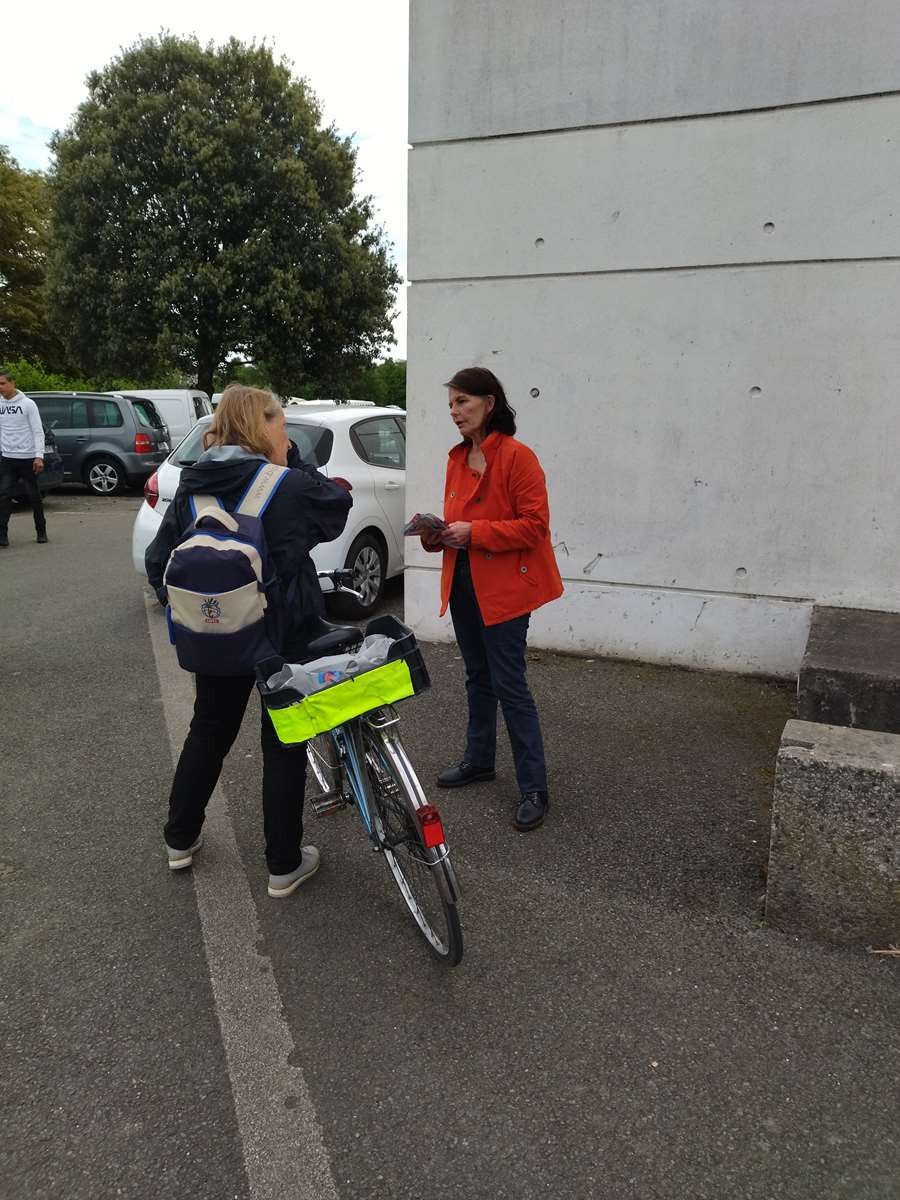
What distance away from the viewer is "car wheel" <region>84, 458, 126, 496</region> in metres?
15.1

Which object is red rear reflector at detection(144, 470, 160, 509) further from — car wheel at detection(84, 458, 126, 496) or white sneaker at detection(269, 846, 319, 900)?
car wheel at detection(84, 458, 126, 496)

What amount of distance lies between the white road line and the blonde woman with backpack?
0.23 meters

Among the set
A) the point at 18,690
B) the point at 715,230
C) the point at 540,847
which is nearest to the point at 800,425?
the point at 715,230

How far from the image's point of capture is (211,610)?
275 cm

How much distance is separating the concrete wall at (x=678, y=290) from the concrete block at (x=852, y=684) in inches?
34.7

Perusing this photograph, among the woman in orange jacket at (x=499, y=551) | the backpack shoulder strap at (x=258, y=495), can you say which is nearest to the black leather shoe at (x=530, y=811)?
the woman in orange jacket at (x=499, y=551)

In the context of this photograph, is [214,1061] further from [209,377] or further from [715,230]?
[209,377]

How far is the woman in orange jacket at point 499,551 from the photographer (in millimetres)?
3430

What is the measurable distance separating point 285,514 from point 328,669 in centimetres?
52

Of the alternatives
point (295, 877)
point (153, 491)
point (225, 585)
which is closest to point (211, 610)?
point (225, 585)

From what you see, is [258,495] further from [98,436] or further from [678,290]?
[98,436]

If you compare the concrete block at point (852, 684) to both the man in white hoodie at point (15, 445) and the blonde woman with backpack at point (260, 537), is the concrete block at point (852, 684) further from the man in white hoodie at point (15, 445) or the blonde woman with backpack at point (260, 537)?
the man in white hoodie at point (15, 445)

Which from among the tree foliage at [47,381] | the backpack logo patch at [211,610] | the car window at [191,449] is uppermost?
the tree foliage at [47,381]

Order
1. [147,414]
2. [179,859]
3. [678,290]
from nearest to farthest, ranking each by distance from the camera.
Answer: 1. [179,859]
2. [678,290]
3. [147,414]
